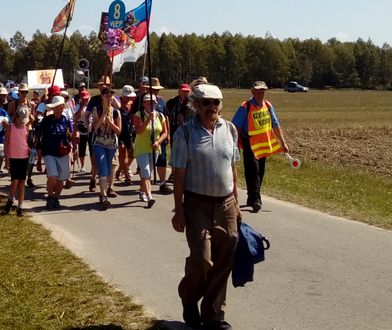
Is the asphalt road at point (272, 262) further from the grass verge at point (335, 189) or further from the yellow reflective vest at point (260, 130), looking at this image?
the yellow reflective vest at point (260, 130)

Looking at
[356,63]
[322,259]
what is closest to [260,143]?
[322,259]

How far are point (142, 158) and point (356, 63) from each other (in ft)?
411

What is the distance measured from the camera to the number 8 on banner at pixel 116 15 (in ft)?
35.3

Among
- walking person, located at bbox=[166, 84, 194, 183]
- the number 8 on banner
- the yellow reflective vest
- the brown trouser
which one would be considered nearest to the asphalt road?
the brown trouser

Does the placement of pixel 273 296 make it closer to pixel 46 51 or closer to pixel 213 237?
pixel 213 237

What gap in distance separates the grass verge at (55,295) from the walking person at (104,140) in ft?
7.89

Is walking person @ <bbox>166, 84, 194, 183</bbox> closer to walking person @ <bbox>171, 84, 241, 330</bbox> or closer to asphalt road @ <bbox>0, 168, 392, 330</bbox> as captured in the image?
asphalt road @ <bbox>0, 168, 392, 330</bbox>

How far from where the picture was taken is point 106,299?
554 centimetres

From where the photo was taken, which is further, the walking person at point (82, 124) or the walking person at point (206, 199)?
the walking person at point (82, 124)

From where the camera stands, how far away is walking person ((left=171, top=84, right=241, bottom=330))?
4789mm

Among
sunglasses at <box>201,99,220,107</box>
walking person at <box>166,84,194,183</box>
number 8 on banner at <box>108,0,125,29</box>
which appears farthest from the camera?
walking person at <box>166,84,194,183</box>

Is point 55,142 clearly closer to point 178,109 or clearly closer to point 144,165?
point 144,165

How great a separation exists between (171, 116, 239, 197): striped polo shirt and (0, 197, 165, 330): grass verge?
1.15m

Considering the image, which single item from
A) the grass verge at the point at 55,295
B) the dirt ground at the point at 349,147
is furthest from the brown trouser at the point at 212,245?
the dirt ground at the point at 349,147
